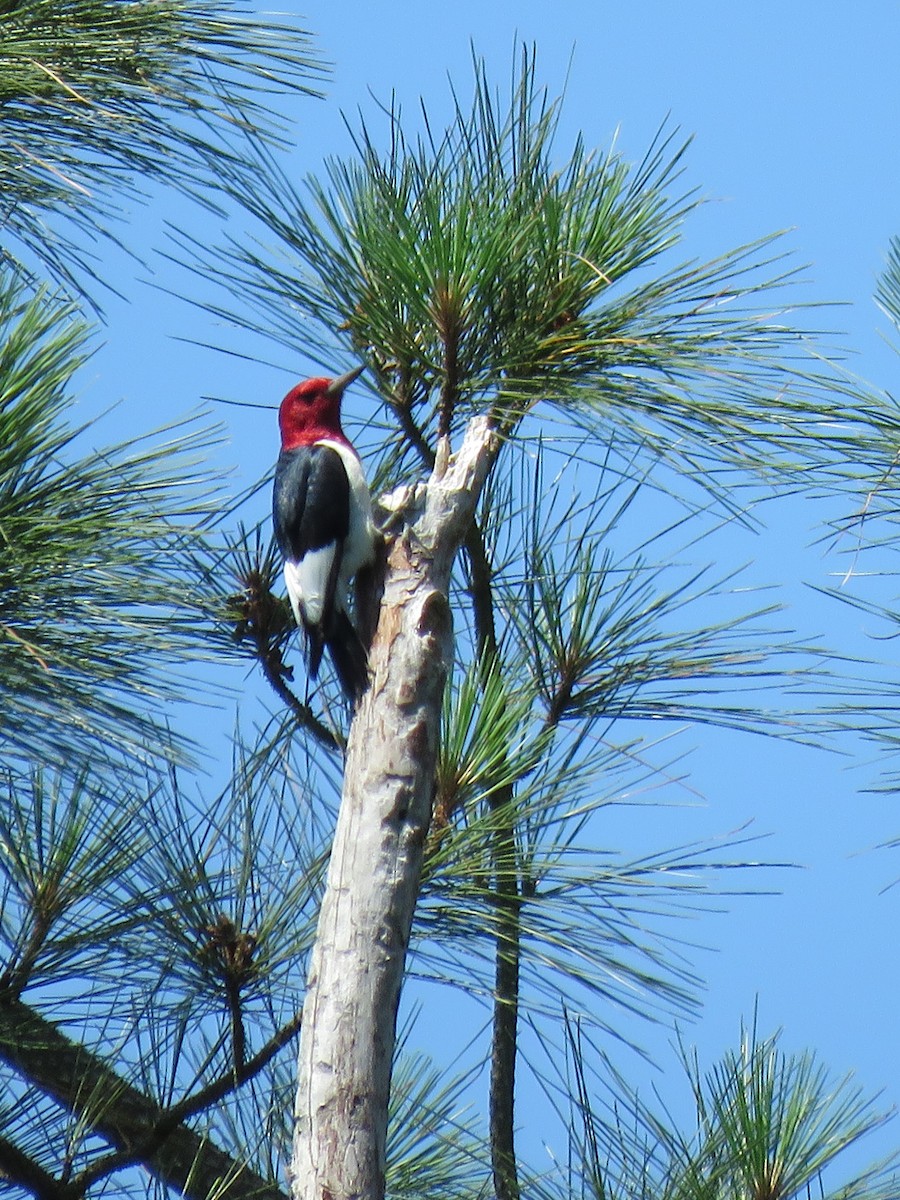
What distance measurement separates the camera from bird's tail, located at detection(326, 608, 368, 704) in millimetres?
1386

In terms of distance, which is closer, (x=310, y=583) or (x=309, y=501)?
(x=310, y=583)

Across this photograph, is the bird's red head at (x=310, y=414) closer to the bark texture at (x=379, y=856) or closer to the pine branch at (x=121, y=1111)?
the bark texture at (x=379, y=856)

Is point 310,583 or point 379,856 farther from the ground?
point 310,583

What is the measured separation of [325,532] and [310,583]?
0.24 ft

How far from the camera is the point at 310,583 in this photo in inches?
58.0

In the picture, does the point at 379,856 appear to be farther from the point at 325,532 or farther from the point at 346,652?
the point at 325,532

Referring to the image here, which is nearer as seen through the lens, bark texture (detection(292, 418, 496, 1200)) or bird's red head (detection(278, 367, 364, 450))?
bark texture (detection(292, 418, 496, 1200))

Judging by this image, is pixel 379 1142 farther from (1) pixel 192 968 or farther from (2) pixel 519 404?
(2) pixel 519 404

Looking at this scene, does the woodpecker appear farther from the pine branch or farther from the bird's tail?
the pine branch

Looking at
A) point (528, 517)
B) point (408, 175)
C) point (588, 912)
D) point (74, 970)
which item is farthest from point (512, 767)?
point (408, 175)

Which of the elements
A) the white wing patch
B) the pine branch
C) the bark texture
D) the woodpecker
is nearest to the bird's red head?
the woodpecker

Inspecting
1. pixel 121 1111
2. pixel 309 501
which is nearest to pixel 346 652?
pixel 309 501

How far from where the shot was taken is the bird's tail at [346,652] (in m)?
1.39

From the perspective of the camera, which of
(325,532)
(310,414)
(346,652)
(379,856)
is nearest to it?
(379,856)
